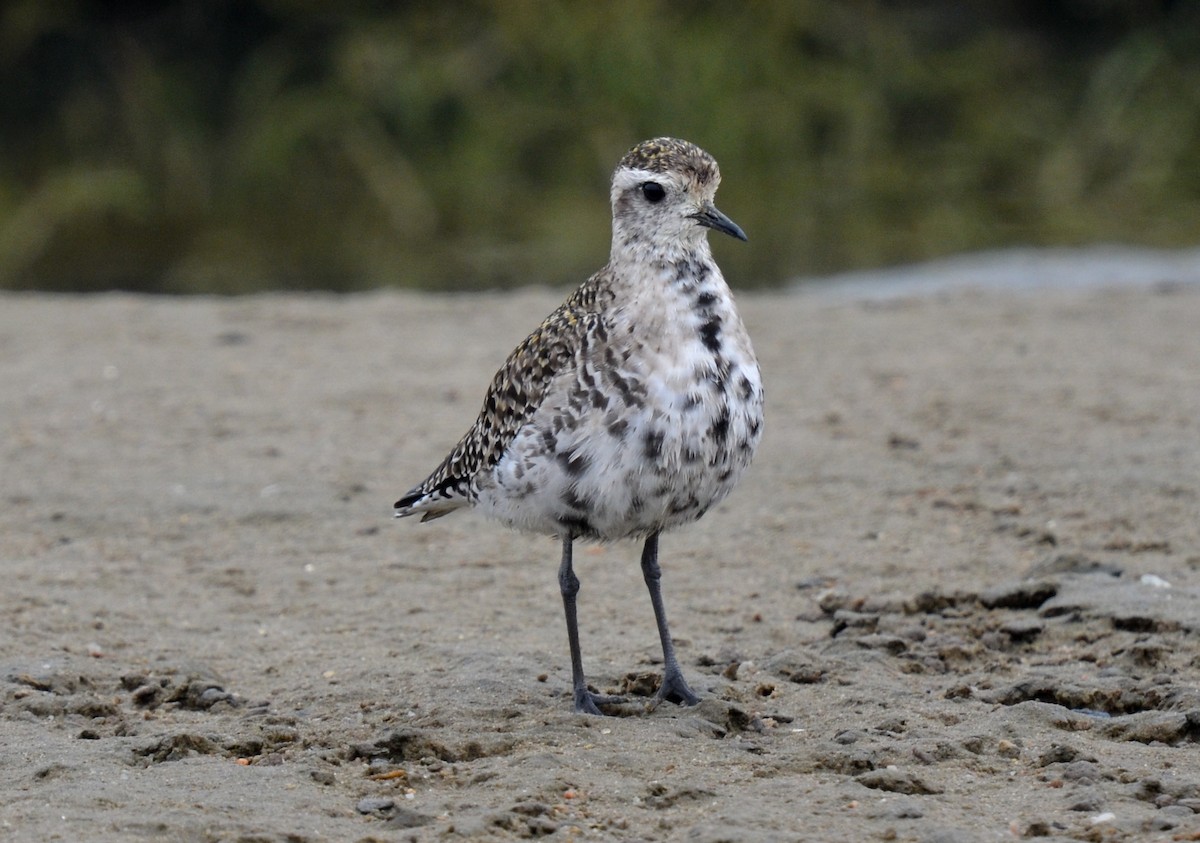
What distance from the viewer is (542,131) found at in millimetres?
19281

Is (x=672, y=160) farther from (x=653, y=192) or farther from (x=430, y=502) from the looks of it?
(x=430, y=502)

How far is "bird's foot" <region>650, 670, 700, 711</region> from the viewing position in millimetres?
5477

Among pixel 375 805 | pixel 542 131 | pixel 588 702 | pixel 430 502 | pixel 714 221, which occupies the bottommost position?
pixel 375 805

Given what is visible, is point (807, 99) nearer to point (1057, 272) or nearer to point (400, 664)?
point (1057, 272)

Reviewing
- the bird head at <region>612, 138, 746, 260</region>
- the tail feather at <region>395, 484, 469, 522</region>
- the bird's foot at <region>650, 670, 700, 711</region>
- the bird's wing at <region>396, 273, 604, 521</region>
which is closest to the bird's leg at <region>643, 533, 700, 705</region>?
the bird's foot at <region>650, 670, 700, 711</region>

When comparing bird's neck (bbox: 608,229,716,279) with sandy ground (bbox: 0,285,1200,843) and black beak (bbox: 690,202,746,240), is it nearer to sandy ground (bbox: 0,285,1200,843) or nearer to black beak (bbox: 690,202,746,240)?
black beak (bbox: 690,202,746,240)

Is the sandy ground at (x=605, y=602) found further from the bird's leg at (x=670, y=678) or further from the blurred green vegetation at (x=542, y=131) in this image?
the blurred green vegetation at (x=542, y=131)

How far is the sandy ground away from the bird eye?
5.12 feet

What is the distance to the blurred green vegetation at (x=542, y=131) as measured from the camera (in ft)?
52.3

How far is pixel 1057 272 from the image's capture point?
13.8 meters

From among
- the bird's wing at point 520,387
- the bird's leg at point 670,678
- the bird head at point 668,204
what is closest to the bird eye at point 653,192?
the bird head at point 668,204

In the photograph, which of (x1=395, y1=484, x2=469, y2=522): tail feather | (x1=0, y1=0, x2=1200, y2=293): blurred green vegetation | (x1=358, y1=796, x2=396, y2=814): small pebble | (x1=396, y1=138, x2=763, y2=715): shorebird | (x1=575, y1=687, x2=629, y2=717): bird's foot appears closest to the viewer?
(x1=358, y1=796, x2=396, y2=814): small pebble

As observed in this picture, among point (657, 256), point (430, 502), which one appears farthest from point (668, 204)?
point (430, 502)

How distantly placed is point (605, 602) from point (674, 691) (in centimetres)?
136
